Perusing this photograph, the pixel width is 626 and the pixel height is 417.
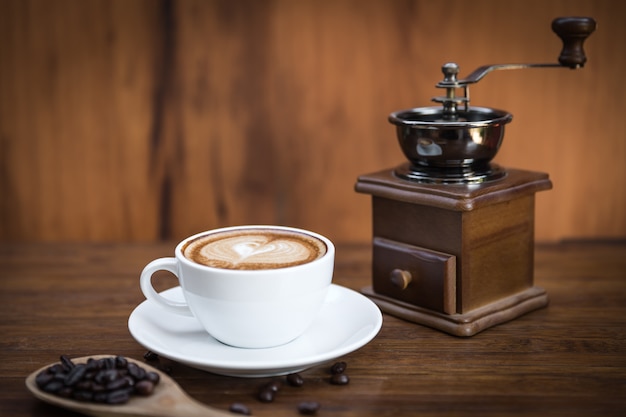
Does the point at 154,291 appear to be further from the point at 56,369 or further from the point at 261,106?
the point at 261,106

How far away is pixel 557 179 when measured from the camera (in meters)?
1.89

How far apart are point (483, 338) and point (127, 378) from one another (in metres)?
0.56

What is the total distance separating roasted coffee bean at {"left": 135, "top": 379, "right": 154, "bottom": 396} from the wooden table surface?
0.25 ft

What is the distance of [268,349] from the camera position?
114cm

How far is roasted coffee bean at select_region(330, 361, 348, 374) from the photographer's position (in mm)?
1090

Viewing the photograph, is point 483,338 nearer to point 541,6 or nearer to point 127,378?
point 127,378

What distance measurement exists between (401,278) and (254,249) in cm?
27

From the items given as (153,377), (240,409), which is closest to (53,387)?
(153,377)

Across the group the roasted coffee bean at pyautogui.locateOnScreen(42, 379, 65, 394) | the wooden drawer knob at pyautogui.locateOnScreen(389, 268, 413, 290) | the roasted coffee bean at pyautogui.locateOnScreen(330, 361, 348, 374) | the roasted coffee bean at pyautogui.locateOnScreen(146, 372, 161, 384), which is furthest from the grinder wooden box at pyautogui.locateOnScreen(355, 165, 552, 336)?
the roasted coffee bean at pyautogui.locateOnScreen(42, 379, 65, 394)

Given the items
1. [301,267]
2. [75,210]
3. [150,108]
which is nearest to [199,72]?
[150,108]

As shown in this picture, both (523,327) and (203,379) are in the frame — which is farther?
(523,327)

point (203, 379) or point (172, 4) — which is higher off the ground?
point (172, 4)

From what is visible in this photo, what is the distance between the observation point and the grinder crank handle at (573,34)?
4.36ft

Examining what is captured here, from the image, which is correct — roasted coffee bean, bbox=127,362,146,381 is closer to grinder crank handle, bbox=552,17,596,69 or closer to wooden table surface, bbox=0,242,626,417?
wooden table surface, bbox=0,242,626,417
